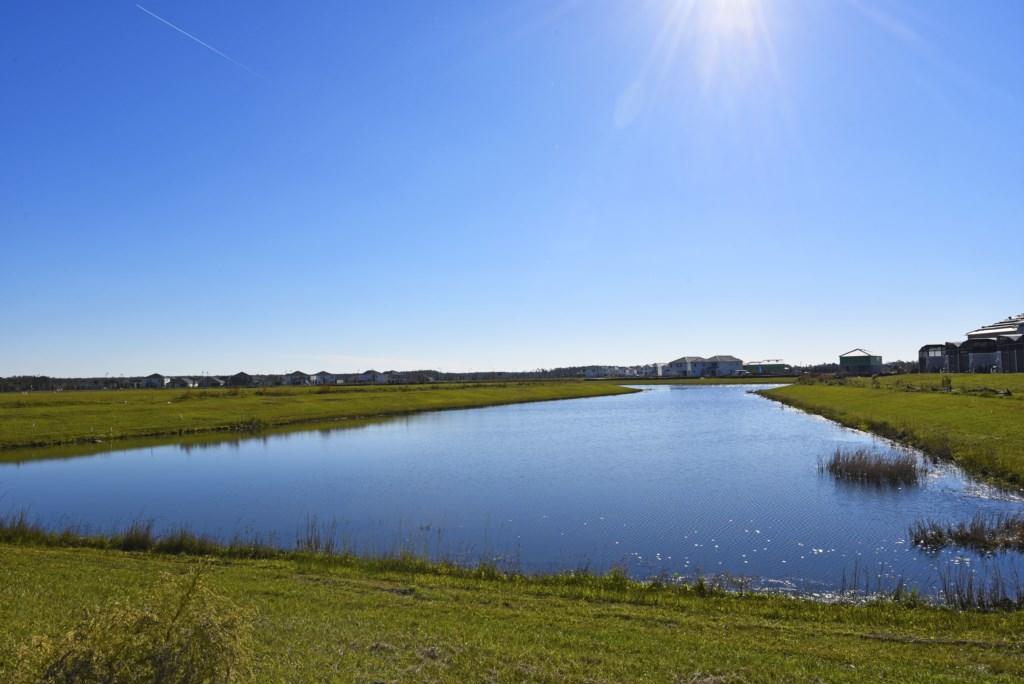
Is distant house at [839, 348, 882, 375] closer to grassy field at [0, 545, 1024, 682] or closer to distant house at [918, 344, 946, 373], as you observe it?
distant house at [918, 344, 946, 373]

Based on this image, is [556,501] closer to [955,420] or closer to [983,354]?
[955,420]

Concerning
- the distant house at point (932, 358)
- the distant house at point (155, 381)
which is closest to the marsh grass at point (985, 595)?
the distant house at point (932, 358)

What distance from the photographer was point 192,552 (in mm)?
15859

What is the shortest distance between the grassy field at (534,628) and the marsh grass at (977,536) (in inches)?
262

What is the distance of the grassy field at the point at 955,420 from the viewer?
27.7 metres

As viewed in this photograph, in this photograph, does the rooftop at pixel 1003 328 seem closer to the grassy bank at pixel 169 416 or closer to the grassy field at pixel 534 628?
the grassy bank at pixel 169 416

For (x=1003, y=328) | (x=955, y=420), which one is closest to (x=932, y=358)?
(x=1003, y=328)

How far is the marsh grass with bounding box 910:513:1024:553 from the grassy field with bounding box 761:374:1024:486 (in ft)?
27.5

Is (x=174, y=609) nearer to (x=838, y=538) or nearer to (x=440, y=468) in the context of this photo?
(x=838, y=538)

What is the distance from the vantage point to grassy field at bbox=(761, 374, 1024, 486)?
1092 inches

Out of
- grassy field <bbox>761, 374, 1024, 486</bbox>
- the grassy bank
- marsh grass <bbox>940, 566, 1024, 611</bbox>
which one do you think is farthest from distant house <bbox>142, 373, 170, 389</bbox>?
marsh grass <bbox>940, 566, 1024, 611</bbox>

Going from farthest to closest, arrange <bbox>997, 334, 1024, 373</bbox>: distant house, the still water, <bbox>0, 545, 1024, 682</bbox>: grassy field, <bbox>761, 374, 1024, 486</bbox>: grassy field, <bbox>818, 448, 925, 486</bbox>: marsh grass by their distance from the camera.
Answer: <bbox>997, 334, 1024, 373</bbox>: distant house
<bbox>761, 374, 1024, 486</bbox>: grassy field
<bbox>818, 448, 925, 486</bbox>: marsh grass
the still water
<bbox>0, 545, 1024, 682</bbox>: grassy field

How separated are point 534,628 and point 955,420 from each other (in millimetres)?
38233

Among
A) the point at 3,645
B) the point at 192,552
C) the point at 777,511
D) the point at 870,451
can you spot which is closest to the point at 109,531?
the point at 192,552
